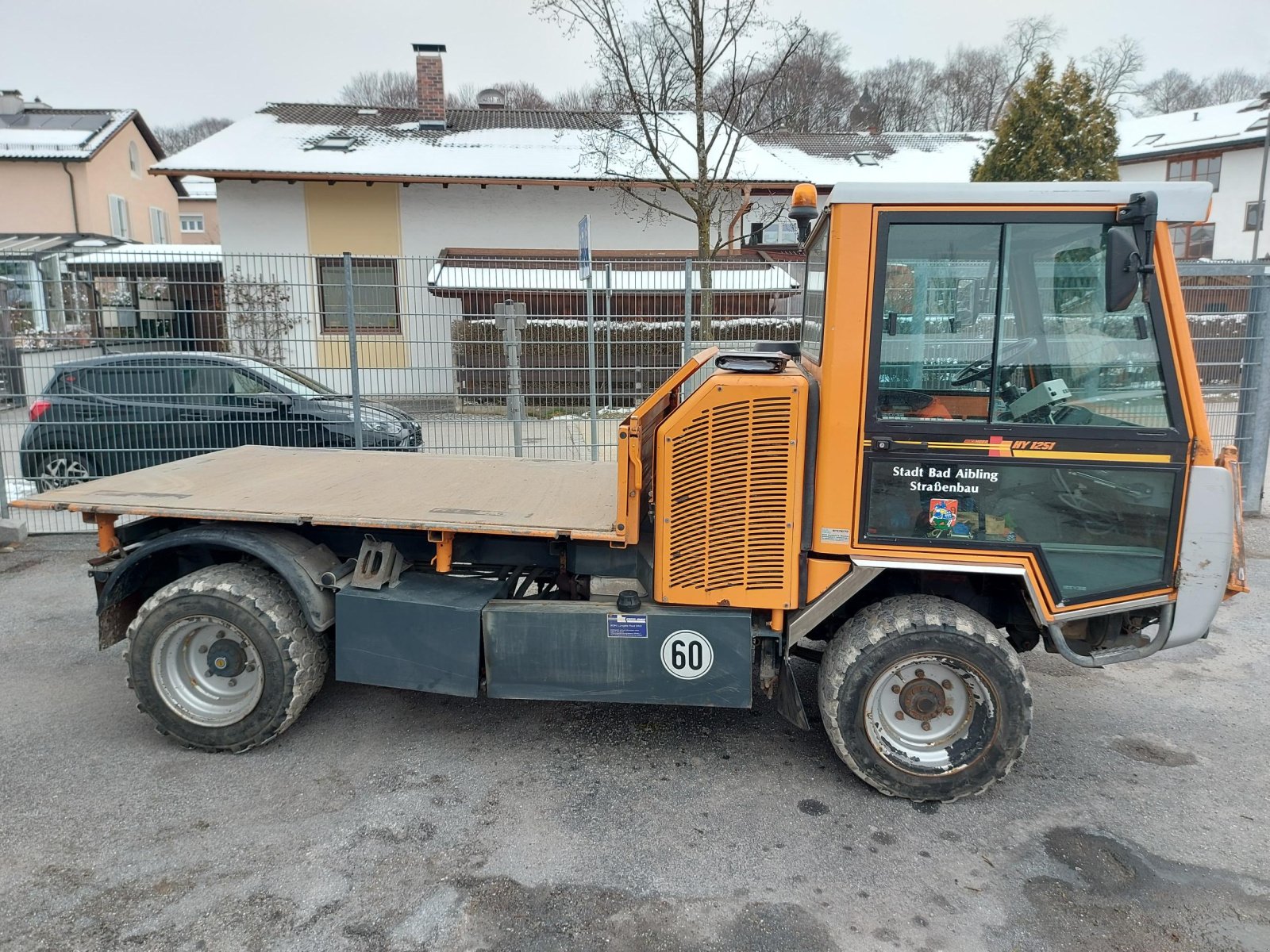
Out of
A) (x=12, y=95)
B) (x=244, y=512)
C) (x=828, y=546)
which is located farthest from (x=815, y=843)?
(x=12, y=95)

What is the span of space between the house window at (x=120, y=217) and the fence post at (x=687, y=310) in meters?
32.8

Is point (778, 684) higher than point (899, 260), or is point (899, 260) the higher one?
point (899, 260)

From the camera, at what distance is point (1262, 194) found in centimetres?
2641

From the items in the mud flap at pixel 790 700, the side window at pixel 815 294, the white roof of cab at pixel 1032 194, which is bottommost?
the mud flap at pixel 790 700

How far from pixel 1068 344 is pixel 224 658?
4.18m

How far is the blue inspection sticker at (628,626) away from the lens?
3785mm

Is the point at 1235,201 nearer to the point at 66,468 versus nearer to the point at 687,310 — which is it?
the point at 687,310

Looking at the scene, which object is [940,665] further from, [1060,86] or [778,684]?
[1060,86]

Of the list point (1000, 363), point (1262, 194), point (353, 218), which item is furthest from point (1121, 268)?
point (1262, 194)

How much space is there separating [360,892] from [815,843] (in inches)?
71.3

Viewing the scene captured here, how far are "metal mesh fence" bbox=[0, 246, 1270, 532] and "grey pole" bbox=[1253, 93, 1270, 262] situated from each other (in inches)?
643

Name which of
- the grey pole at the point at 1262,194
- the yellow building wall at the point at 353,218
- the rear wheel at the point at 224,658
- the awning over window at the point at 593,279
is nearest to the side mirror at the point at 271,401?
the awning over window at the point at 593,279

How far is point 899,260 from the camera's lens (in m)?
3.41

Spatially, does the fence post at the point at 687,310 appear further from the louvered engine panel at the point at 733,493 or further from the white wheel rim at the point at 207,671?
the white wheel rim at the point at 207,671
